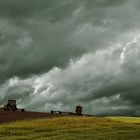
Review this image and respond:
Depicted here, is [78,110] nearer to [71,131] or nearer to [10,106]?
[10,106]

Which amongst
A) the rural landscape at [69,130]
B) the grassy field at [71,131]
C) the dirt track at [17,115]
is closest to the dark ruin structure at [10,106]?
the dirt track at [17,115]

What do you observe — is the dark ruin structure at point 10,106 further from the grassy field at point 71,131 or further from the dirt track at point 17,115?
the grassy field at point 71,131

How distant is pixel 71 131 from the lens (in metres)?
64.9

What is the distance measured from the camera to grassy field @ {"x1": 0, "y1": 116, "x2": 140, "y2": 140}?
58419mm

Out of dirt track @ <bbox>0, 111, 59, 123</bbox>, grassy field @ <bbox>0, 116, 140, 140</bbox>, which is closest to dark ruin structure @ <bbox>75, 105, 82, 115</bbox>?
dirt track @ <bbox>0, 111, 59, 123</bbox>

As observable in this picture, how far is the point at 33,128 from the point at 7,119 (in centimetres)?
2023

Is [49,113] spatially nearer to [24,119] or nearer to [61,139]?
[24,119]

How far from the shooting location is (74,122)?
253ft

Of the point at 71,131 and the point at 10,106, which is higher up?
the point at 10,106

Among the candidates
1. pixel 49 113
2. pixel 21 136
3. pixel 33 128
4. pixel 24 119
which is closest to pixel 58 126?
pixel 33 128

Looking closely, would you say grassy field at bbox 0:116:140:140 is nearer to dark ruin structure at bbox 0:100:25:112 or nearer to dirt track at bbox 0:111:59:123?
dirt track at bbox 0:111:59:123

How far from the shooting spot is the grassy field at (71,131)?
58419 millimetres

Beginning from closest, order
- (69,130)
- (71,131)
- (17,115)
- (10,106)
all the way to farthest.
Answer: (71,131) → (69,130) → (17,115) → (10,106)

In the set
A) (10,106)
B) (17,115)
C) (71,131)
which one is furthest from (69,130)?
(10,106)
